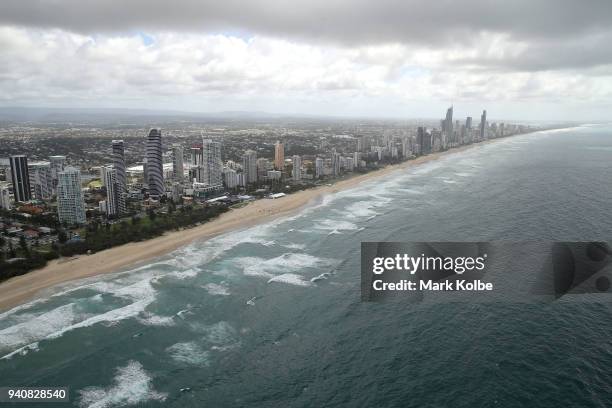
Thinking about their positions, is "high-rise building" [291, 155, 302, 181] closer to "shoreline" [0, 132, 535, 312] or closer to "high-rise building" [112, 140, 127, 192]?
"shoreline" [0, 132, 535, 312]

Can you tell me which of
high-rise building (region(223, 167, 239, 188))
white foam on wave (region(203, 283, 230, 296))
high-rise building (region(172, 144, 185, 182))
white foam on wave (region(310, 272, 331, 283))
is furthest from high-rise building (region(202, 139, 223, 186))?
white foam on wave (region(310, 272, 331, 283))

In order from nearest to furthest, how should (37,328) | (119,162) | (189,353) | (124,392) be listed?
(124,392) < (189,353) < (37,328) < (119,162)

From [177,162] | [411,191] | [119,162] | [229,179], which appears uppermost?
[119,162]

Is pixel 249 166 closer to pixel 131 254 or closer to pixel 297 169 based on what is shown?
pixel 297 169

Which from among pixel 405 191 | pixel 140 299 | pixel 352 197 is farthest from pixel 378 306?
pixel 405 191

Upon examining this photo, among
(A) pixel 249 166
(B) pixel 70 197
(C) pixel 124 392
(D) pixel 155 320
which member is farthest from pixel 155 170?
(C) pixel 124 392

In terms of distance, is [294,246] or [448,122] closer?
[294,246]

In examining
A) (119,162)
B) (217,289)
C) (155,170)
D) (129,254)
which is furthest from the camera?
(155,170)
